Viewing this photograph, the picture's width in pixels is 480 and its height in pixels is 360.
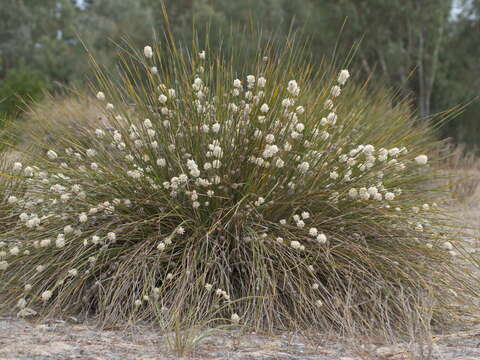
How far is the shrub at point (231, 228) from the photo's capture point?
2.86 meters

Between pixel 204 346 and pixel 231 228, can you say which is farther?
pixel 231 228

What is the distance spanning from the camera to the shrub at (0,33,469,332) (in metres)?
2.86

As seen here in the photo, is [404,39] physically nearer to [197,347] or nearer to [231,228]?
[231,228]

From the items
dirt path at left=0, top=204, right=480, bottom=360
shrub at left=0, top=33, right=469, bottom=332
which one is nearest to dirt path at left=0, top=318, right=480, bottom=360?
dirt path at left=0, top=204, right=480, bottom=360

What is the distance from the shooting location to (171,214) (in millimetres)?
3025

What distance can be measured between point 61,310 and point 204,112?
1.37 metres

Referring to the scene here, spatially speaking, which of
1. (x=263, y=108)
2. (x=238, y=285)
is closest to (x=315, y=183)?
(x=263, y=108)

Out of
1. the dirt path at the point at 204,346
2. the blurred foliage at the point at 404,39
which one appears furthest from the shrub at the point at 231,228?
the blurred foliage at the point at 404,39

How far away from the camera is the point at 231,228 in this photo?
121 inches

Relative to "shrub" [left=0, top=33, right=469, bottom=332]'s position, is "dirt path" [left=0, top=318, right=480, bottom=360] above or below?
below

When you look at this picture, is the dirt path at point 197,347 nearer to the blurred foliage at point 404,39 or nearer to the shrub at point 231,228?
the shrub at point 231,228

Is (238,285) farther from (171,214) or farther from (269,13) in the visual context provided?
(269,13)

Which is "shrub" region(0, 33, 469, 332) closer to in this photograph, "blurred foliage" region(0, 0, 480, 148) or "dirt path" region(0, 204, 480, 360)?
"dirt path" region(0, 204, 480, 360)

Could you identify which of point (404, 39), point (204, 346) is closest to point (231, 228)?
point (204, 346)
